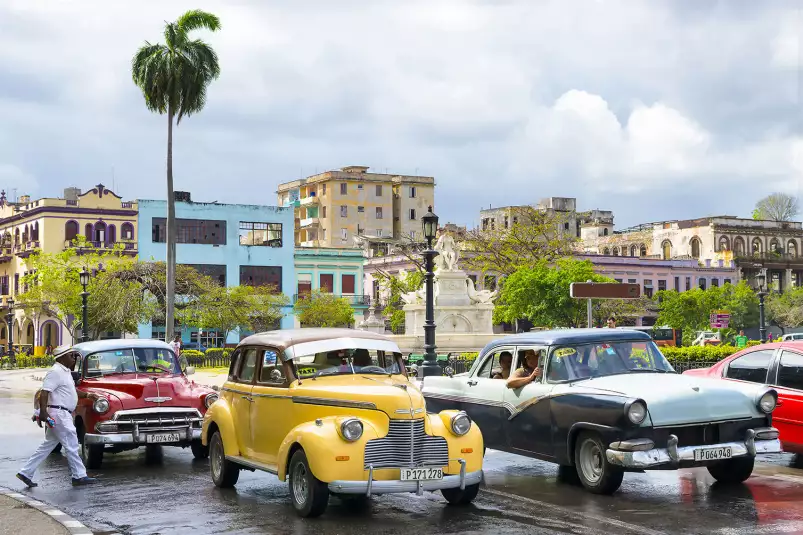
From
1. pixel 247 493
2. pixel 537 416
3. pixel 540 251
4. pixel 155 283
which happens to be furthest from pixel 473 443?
pixel 540 251

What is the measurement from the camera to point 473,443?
11141 mm

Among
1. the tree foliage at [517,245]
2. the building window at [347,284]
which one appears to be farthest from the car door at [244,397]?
the building window at [347,284]

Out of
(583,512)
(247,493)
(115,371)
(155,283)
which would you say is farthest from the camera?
(155,283)

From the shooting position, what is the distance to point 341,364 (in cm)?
1184

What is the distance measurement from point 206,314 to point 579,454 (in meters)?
44.8

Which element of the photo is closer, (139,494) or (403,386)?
(403,386)

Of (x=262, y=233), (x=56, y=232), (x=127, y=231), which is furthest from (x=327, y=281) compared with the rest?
(x=56, y=232)

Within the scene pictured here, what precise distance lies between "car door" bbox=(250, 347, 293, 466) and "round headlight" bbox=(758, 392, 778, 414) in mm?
5101

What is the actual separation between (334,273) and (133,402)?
214 feet

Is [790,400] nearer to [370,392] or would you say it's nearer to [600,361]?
[600,361]

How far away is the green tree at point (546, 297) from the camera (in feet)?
187

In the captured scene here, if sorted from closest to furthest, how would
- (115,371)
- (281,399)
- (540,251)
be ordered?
(281,399) → (115,371) → (540,251)

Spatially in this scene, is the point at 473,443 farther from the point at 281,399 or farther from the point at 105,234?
the point at 105,234

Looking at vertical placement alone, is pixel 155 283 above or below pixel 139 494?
above
